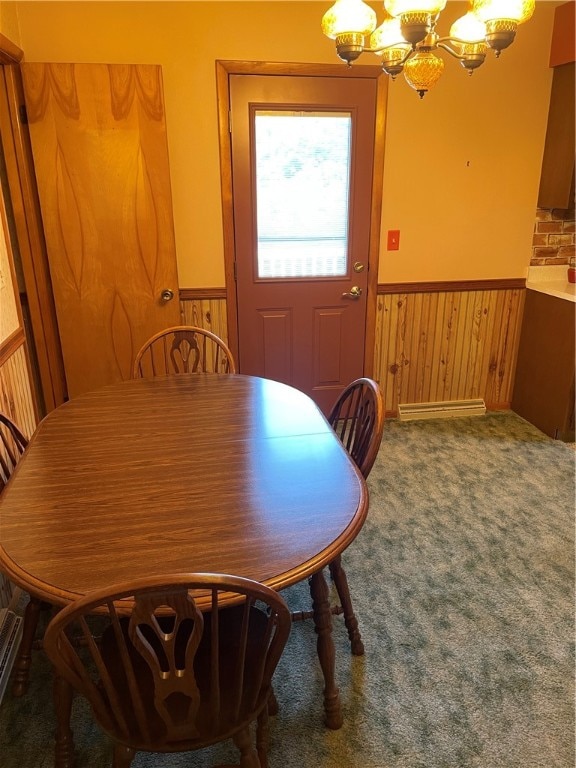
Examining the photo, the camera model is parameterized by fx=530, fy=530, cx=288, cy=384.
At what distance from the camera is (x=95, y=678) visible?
1.63 metres

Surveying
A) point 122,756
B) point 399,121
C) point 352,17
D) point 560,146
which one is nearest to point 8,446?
point 122,756

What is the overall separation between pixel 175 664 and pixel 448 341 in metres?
2.96

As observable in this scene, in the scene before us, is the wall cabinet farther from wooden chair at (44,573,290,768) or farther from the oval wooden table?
wooden chair at (44,573,290,768)

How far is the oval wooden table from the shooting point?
1114 mm

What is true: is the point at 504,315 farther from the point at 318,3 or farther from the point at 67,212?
the point at 67,212

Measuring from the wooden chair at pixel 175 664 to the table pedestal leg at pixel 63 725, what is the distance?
0.7 inches

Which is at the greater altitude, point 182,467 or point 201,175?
point 201,175

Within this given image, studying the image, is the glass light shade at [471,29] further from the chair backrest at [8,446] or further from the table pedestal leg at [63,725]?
the table pedestal leg at [63,725]

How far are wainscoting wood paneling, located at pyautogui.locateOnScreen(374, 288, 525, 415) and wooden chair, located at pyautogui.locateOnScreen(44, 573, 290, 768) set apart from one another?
2468 millimetres

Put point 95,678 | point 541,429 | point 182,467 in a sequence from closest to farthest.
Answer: point 182,467, point 95,678, point 541,429

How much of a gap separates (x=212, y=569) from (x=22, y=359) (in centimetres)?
186

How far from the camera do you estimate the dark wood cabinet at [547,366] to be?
315 centimetres

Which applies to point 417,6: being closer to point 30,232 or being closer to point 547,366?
point 30,232

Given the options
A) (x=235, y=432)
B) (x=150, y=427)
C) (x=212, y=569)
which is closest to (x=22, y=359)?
(x=150, y=427)
